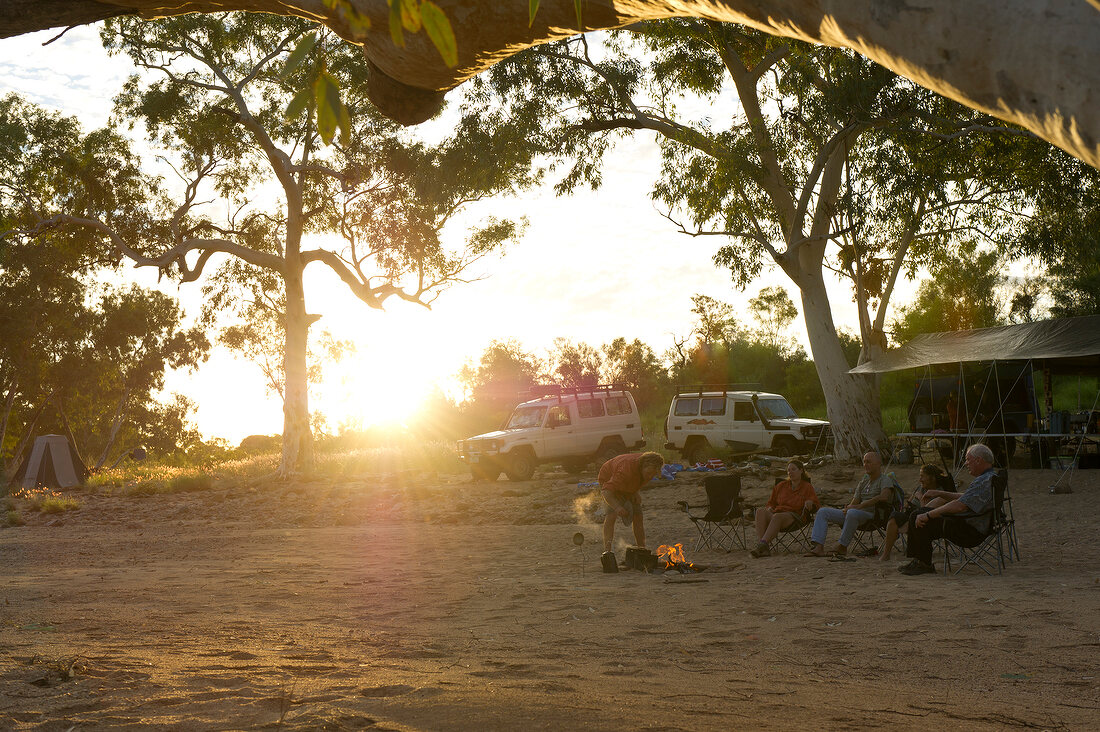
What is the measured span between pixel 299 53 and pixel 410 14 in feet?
0.85

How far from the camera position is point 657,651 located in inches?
199

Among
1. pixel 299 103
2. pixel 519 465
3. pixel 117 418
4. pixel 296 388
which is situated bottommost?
pixel 519 465

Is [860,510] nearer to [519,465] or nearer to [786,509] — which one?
[786,509]

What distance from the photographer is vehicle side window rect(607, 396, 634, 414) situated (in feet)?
67.8

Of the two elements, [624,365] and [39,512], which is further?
[624,365]

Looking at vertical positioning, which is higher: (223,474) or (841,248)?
(841,248)

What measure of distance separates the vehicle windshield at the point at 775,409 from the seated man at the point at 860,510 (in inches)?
470

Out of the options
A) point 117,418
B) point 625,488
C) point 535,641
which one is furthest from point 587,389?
point 117,418

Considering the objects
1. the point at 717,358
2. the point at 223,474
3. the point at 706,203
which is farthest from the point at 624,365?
the point at 706,203

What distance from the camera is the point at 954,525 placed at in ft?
24.9

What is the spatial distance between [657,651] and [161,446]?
42.5 m

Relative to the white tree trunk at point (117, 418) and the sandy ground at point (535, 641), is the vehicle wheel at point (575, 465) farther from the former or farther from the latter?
the white tree trunk at point (117, 418)

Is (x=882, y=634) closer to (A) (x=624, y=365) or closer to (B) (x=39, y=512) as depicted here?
(B) (x=39, y=512)

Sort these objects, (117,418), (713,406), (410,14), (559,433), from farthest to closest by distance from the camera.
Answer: (117,418)
(713,406)
(559,433)
(410,14)
